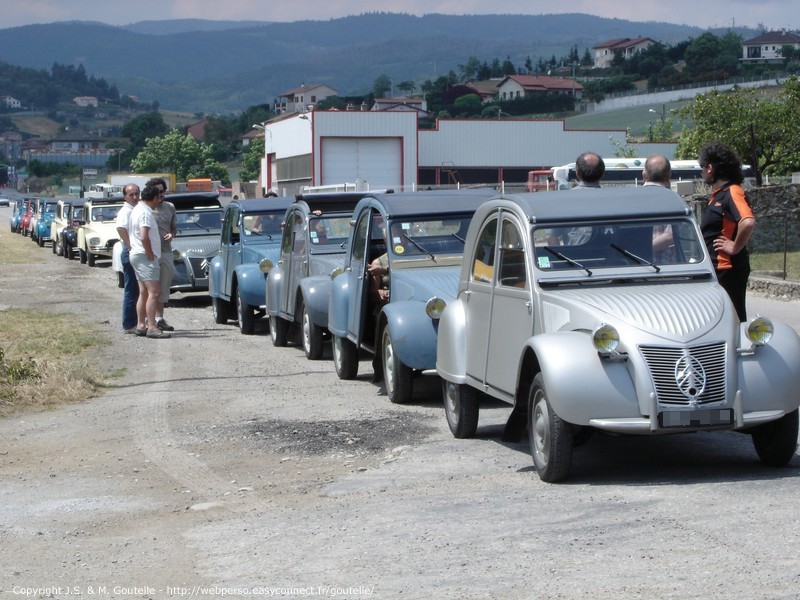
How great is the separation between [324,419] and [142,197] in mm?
6948

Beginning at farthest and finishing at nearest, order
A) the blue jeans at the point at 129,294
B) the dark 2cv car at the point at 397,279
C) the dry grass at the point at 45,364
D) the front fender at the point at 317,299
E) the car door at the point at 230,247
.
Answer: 1. the car door at the point at 230,247
2. the blue jeans at the point at 129,294
3. the front fender at the point at 317,299
4. the dry grass at the point at 45,364
5. the dark 2cv car at the point at 397,279

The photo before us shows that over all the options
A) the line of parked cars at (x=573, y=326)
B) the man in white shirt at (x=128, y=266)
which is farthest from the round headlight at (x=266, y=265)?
the line of parked cars at (x=573, y=326)

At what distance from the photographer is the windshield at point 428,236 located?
1151 centimetres

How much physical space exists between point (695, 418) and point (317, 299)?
7079mm

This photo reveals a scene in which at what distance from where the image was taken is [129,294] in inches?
675

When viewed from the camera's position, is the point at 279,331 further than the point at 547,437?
Yes

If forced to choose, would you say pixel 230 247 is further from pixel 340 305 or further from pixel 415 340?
pixel 415 340

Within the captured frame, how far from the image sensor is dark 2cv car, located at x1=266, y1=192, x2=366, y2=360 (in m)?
13.8

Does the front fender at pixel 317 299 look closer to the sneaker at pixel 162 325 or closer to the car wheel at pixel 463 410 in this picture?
the sneaker at pixel 162 325

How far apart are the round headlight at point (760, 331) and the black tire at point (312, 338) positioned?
7.14m

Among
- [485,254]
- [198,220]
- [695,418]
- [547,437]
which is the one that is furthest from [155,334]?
[695,418]

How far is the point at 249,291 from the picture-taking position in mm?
17141

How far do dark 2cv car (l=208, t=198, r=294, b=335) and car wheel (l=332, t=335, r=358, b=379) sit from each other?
4.86 metres

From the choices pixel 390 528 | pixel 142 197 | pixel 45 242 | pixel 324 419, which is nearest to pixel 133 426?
pixel 324 419
